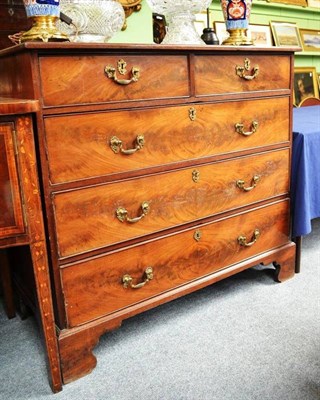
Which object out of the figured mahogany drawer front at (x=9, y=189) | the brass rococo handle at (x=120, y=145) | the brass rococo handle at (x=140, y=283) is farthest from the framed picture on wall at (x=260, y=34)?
the figured mahogany drawer front at (x=9, y=189)

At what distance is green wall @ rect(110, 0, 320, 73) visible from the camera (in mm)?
2023

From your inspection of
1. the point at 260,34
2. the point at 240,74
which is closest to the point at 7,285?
the point at 240,74

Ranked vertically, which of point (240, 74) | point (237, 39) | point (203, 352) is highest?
point (237, 39)

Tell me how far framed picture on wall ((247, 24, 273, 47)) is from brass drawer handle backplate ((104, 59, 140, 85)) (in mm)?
2074

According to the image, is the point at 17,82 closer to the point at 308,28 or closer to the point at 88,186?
the point at 88,186

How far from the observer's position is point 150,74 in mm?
1392

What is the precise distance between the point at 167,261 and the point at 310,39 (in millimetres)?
2987

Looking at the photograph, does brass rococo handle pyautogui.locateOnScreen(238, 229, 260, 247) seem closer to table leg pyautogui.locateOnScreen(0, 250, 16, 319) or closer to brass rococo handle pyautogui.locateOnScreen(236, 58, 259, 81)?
brass rococo handle pyautogui.locateOnScreen(236, 58, 259, 81)

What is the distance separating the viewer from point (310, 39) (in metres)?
3.71

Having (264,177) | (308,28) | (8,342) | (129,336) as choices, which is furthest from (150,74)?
(308,28)

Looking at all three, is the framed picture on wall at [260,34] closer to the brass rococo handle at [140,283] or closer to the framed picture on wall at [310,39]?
the framed picture on wall at [310,39]

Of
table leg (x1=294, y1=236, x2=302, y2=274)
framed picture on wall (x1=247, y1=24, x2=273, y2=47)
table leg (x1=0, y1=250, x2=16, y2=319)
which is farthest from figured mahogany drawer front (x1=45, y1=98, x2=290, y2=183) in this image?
framed picture on wall (x1=247, y1=24, x2=273, y2=47)

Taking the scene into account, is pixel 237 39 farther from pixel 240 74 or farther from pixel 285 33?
pixel 285 33

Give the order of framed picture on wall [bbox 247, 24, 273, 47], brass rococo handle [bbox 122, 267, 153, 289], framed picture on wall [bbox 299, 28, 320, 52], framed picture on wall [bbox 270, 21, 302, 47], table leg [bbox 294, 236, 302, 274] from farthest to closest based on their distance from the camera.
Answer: framed picture on wall [bbox 299, 28, 320, 52] < framed picture on wall [bbox 270, 21, 302, 47] < framed picture on wall [bbox 247, 24, 273, 47] < table leg [bbox 294, 236, 302, 274] < brass rococo handle [bbox 122, 267, 153, 289]
